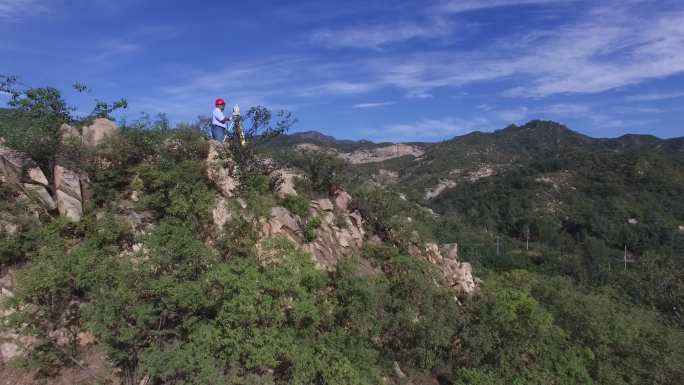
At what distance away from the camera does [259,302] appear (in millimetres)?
9867

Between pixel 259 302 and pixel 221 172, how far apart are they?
614 cm

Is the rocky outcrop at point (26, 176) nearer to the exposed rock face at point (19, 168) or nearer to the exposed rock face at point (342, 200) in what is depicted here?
the exposed rock face at point (19, 168)

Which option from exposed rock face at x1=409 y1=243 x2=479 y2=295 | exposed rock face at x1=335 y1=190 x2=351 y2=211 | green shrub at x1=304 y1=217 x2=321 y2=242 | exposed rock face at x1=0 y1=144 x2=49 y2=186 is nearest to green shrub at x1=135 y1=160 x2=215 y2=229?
exposed rock face at x1=0 y1=144 x2=49 y2=186

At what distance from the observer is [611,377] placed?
15.4m

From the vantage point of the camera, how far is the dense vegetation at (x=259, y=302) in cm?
922

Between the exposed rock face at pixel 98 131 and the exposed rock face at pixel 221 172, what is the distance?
12.2 ft

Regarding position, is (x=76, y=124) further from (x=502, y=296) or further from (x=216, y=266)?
(x=502, y=296)

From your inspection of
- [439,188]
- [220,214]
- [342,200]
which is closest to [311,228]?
[220,214]

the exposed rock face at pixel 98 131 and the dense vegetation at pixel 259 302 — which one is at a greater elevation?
the exposed rock face at pixel 98 131

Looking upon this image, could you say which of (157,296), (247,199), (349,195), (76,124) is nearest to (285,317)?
(157,296)

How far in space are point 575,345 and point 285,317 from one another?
1355cm

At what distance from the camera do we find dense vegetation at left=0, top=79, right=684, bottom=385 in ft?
30.2

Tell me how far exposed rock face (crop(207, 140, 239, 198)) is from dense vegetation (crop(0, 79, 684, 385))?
0.41 meters

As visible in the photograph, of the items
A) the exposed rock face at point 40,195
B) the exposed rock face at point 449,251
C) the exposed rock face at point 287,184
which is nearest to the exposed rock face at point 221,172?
the exposed rock face at point 287,184
